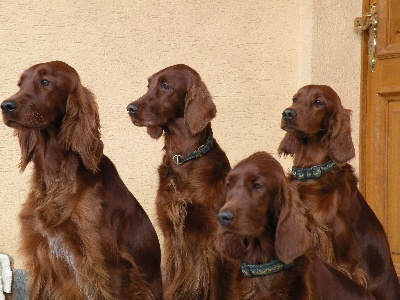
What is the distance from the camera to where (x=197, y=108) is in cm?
405

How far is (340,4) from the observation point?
5.38 m

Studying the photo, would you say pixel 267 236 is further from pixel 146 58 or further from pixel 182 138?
pixel 146 58

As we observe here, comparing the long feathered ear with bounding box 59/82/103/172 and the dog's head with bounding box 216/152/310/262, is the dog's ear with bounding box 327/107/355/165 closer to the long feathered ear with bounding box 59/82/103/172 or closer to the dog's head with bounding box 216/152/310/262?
the dog's head with bounding box 216/152/310/262

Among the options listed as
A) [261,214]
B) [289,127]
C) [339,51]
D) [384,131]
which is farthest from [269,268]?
[339,51]

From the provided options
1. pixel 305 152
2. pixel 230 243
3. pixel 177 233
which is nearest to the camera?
pixel 230 243

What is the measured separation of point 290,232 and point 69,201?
3.11ft

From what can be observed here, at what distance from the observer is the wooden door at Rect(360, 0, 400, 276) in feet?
17.2

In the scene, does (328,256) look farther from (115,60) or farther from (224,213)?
(115,60)

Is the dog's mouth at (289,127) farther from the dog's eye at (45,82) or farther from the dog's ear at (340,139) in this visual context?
the dog's eye at (45,82)

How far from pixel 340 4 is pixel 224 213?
8.70 feet

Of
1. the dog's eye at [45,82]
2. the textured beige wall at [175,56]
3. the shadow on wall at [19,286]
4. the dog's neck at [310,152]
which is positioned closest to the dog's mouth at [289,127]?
the dog's neck at [310,152]

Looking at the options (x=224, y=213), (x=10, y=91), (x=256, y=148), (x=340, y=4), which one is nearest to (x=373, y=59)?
(x=340, y=4)

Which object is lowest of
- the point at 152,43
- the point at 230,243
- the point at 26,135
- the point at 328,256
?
the point at 328,256

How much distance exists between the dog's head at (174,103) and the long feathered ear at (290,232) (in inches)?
35.4
